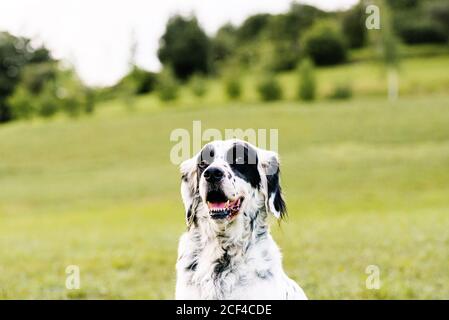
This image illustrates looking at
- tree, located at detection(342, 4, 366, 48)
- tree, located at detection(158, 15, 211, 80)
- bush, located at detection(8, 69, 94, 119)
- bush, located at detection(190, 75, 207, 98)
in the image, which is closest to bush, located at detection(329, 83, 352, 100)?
bush, located at detection(190, 75, 207, 98)

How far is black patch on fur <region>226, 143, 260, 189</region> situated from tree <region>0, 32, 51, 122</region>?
55467 millimetres

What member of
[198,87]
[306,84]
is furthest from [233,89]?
[306,84]

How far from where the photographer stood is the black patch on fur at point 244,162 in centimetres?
538

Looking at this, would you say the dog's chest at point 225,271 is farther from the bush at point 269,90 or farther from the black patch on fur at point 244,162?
the bush at point 269,90

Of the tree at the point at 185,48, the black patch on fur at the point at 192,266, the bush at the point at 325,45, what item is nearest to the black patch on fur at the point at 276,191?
the black patch on fur at the point at 192,266

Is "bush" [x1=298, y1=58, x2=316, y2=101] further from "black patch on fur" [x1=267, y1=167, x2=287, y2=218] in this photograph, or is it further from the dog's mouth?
the dog's mouth

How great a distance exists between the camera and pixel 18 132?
201 feet

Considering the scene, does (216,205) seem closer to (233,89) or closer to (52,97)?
(233,89)

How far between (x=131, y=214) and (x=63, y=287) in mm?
17556

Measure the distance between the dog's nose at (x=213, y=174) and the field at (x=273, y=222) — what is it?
4767mm

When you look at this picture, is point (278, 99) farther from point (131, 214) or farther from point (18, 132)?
point (131, 214)

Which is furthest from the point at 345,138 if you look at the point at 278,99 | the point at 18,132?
the point at 18,132

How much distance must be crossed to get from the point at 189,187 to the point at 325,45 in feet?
287

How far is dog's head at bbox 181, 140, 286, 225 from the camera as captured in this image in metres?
5.12
